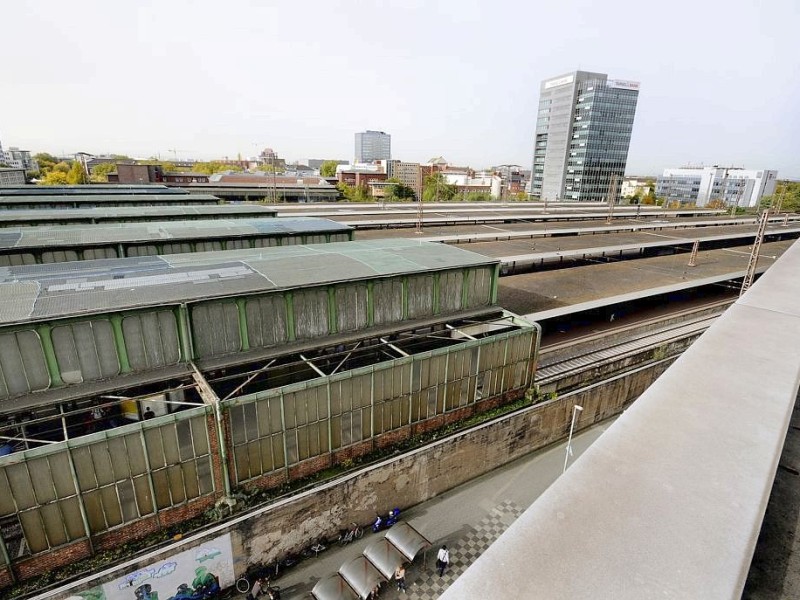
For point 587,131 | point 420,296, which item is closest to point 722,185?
point 587,131

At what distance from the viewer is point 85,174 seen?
8756 cm

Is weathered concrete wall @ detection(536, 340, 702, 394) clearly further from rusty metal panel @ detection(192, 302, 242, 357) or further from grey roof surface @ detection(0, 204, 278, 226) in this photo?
grey roof surface @ detection(0, 204, 278, 226)

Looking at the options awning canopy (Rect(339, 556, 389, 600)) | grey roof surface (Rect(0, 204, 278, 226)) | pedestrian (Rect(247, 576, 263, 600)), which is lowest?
pedestrian (Rect(247, 576, 263, 600))

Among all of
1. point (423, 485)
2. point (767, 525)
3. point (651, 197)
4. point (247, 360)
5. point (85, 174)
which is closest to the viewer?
point (767, 525)

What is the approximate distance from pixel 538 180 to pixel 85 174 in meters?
114

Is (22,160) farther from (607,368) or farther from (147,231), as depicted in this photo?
(607,368)

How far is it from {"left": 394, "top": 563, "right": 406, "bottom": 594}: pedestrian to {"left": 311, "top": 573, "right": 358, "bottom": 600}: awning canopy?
133 cm

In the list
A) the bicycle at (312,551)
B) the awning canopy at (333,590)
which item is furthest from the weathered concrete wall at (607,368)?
the awning canopy at (333,590)

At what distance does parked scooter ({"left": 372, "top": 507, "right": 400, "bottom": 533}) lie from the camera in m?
15.2

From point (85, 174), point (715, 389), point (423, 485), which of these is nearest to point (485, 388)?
point (423, 485)

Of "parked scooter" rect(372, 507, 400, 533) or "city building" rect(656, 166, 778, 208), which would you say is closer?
"parked scooter" rect(372, 507, 400, 533)

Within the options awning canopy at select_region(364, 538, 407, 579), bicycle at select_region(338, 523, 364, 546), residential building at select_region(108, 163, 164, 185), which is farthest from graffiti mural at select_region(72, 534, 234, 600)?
residential building at select_region(108, 163, 164, 185)

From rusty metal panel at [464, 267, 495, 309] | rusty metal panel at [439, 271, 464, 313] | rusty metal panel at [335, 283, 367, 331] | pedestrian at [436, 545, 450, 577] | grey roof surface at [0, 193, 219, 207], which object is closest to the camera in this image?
pedestrian at [436, 545, 450, 577]

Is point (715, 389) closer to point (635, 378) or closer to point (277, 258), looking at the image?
point (277, 258)
